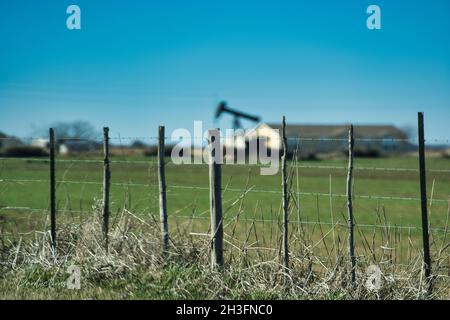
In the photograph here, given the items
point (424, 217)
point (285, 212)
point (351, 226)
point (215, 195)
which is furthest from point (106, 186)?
point (424, 217)

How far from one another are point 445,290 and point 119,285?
3.85m

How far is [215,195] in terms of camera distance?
23.2 feet

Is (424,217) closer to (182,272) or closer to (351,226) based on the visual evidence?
(351,226)

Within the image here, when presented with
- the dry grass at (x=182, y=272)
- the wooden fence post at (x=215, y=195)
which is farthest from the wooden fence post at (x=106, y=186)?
the wooden fence post at (x=215, y=195)

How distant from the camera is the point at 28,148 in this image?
29.1 metres

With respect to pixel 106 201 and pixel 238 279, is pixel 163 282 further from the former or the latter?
pixel 106 201

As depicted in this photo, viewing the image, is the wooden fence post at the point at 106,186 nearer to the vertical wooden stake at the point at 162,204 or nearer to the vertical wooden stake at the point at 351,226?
the vertical wooden stake at the point at 162,204

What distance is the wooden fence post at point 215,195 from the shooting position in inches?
274

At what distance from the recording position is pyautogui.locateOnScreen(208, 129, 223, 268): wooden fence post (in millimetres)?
6961

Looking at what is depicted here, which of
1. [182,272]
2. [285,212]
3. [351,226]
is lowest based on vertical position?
[182,272]

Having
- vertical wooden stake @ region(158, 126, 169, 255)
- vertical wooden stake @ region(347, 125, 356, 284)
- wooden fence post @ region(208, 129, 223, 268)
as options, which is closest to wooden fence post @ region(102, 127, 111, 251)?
vertical wooden stake @ region(158, 126, 169, 255)

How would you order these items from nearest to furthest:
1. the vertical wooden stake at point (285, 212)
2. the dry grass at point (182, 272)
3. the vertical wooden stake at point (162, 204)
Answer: the dry grass at point (182, 272) → the vertical wooden stake at point (285, 212) → the vertical wooden stake at point (162, 204)
